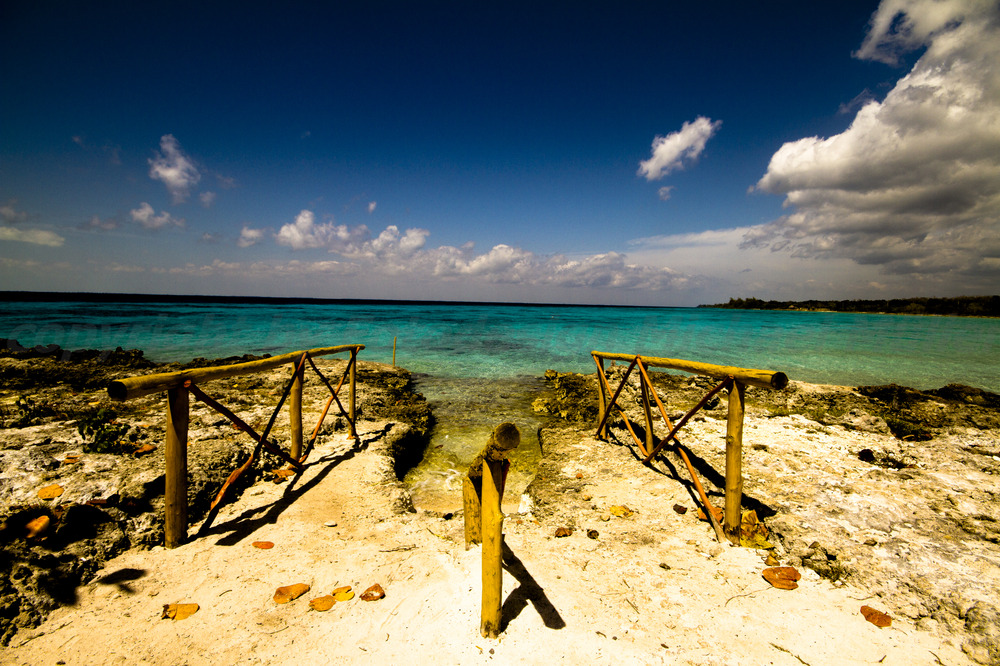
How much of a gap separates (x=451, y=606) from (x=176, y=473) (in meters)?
3.33

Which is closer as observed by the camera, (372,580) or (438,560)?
(372,580)

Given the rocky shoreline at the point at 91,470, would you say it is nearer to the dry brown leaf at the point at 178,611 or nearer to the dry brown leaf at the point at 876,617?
the dry brown leaf at the point at 178,611

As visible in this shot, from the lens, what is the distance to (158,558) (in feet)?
12.3

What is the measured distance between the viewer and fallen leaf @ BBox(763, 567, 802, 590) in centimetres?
348

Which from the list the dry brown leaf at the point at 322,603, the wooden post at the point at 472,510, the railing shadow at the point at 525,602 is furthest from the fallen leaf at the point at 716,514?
the dry brown leaf at the point at 322,603

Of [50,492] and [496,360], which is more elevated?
[50,492]

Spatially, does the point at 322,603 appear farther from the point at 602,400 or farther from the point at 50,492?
the point at 602,400

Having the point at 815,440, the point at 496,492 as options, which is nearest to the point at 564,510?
the point at 496,492

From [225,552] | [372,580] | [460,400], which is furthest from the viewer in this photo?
[460,400]

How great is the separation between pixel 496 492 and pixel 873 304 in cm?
12693

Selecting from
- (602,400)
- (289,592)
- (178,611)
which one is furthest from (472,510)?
(602,400)

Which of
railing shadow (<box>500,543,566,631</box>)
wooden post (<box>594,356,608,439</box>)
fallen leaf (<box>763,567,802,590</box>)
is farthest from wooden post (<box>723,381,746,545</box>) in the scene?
wooden post (<box>594,356,608,439</box>)

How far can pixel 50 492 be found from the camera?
13.5 ft

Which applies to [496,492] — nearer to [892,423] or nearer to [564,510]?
[564,510]
